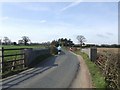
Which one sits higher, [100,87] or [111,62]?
[111,62]

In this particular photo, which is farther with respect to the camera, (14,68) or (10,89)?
(14,68)

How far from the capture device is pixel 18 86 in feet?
39.8

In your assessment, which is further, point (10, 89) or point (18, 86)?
point (18, 86)

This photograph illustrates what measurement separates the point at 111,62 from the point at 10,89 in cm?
487

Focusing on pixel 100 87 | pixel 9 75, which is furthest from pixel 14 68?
pixel 100 87

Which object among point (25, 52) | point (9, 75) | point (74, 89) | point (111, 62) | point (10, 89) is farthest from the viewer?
point (25, 52)

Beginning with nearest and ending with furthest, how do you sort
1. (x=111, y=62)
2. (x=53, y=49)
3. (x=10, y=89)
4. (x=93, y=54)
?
1. (x=10, y=89)
2. (x=111, y=62)
3. (x=93, y=54)
4. (x=53, y=49)

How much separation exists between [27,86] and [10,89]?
982 mm

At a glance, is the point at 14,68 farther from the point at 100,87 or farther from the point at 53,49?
the point at 53,49

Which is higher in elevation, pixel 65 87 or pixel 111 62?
pixel 111 62

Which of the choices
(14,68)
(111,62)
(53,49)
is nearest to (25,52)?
(14,68)

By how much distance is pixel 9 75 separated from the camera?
1564 centimetres

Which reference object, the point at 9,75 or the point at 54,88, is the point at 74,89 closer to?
the point at 54,88

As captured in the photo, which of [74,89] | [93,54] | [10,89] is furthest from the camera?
[93,54]
